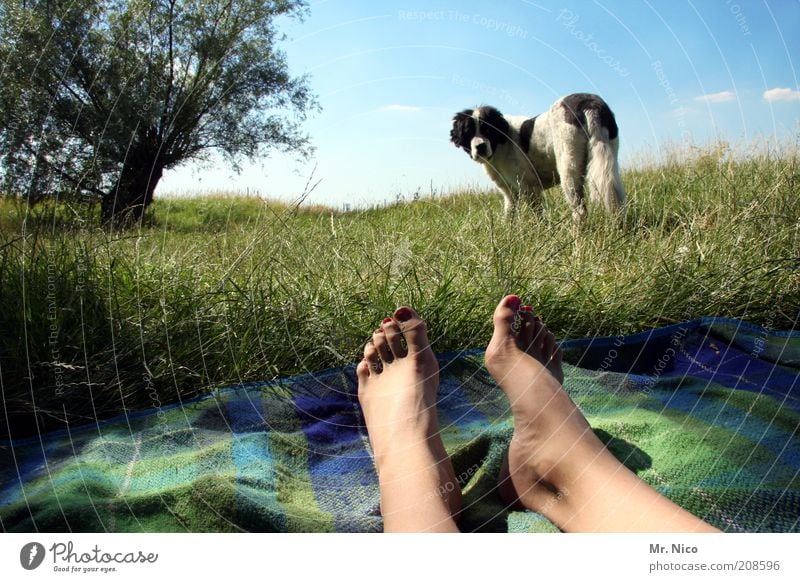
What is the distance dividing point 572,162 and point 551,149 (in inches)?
10.8

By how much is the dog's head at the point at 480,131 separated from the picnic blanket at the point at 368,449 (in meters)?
1.67

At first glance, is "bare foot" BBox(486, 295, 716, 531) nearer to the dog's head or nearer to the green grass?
the green grass

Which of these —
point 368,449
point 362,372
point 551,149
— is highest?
point 551,149

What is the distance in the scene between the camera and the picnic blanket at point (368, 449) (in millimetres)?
1058

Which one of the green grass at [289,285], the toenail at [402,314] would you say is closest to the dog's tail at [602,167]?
the green grass at [289,285]

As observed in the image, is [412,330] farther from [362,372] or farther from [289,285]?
[289,285]

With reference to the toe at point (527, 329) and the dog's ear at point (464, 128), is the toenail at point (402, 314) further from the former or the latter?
the dog's ear at point (464, 128)

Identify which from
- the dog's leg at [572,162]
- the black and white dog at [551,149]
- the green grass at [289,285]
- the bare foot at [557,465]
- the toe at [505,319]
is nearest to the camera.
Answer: the bare foot at [557,465]

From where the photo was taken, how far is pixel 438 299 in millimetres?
1570

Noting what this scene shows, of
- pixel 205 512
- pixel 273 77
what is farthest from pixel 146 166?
pixel 205 512

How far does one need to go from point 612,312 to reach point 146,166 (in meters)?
1.17

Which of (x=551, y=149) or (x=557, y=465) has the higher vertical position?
(x=551, y=149)

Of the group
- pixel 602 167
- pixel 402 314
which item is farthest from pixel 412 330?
pixel 602 167

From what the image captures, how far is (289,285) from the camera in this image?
167 centimetres
